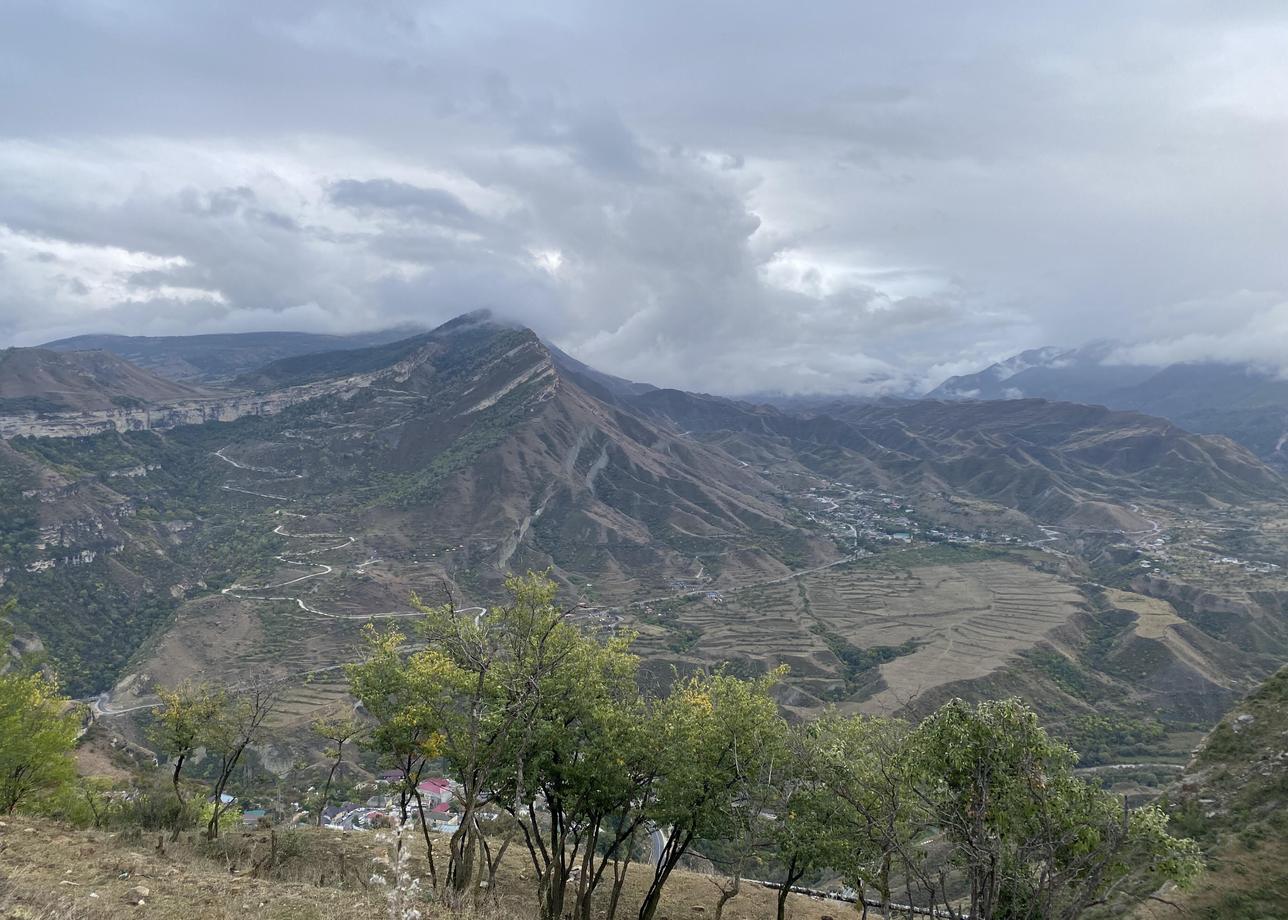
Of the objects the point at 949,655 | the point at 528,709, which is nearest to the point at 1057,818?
the point at 528,709

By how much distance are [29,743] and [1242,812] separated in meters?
46.4

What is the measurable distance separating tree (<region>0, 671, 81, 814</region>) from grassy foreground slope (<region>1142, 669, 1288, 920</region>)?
38566 mm

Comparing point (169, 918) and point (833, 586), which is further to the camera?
point (833, 586)

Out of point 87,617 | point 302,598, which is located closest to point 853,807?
point 302,598

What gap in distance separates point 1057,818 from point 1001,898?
9438 millimetres

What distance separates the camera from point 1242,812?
26.6 metres

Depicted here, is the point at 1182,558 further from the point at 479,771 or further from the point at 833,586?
the point at 479,771

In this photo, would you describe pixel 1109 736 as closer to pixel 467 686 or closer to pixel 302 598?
pixel 467 686

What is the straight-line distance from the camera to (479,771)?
58.3 feet

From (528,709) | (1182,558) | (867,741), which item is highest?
(528,709)

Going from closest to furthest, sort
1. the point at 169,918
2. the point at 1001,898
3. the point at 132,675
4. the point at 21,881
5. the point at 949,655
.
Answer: the point at 169,918 < the point at 21,881 < the point at 1001,898 < the point at 132,675 < the point at 949,655

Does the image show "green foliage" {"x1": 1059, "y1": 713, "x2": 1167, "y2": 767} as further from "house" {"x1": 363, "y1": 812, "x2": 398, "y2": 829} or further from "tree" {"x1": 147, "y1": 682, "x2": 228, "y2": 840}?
"tree" {"x1": 147, "y1": 682, "x2": 228, "y2": 840}

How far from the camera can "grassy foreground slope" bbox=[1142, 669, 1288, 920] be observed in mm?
20812

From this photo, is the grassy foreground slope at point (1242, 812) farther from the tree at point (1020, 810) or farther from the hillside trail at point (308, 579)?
the hillside trail at point (308, 579)
